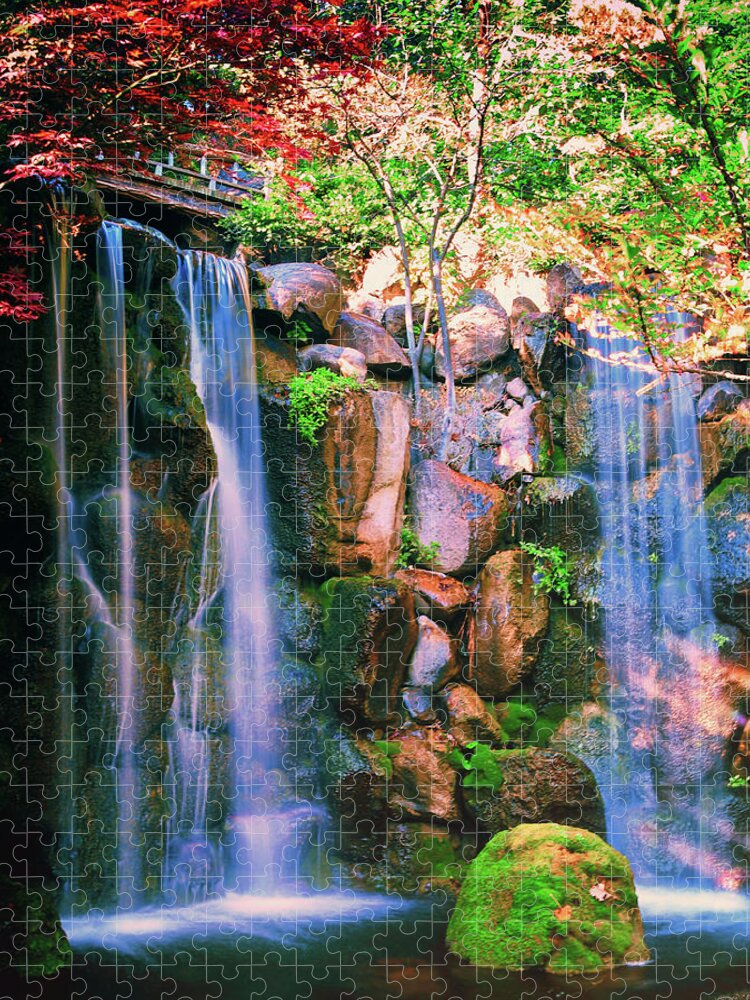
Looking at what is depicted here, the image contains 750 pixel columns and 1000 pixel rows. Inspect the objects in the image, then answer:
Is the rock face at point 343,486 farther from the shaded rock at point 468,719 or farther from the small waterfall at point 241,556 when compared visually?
→ the shaded rock at point 468,719

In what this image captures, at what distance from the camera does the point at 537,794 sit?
19.4 ft

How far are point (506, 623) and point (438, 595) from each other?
0.52m

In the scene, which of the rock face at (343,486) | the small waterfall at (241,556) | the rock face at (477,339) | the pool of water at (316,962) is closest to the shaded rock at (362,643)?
the rock face at (343,486)

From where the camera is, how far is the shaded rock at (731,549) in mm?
6984

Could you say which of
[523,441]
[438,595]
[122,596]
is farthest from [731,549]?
[122,596]

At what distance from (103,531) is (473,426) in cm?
337

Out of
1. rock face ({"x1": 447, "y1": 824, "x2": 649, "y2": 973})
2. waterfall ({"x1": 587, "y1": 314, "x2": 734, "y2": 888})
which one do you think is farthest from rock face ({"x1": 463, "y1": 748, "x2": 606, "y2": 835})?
rock face ({"x1": 447, "y1": 824, "x2": 649, "y2": 973})

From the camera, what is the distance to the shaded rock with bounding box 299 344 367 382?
22.8 feet

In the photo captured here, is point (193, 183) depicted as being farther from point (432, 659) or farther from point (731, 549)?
point (731, 549)

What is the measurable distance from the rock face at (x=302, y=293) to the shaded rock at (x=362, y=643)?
211 centimetres

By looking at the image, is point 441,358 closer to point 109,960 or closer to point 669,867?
point 669,867

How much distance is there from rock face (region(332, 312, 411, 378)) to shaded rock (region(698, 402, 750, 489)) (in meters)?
2.39

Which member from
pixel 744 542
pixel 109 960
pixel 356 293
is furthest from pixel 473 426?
pixel 109 960

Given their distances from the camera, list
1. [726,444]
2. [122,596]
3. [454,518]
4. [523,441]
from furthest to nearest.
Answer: [523,441]
[726,444]
[454,518]
[122,596]
